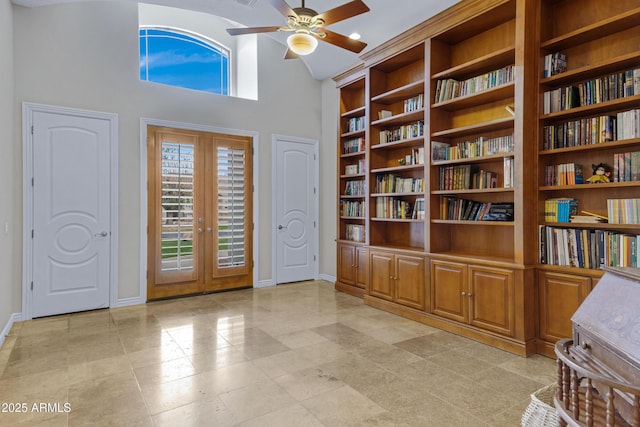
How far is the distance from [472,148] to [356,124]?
7.14ft

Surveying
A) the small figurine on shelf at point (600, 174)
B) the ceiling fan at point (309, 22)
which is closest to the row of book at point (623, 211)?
the small figurine on shelf at point (600, 174)

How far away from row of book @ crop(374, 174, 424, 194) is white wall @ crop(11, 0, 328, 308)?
2.00 m

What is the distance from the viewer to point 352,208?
5.74 metres

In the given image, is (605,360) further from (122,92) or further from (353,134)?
(122,92)

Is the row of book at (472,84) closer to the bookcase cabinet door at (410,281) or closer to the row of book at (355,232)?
the bookcase cabinet door at (410,281)

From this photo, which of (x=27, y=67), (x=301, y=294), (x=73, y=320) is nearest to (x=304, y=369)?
(x=301, y=294)

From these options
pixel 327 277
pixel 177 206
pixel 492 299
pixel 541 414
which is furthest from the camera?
pixel 327 277

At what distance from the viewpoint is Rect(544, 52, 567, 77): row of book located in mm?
3221

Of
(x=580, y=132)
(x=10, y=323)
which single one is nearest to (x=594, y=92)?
(x=580, y=132)

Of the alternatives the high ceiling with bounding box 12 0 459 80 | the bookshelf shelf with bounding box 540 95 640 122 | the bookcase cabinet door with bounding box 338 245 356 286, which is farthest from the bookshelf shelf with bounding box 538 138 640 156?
the bookcase cabinet door with bounding box 338 245 356 286

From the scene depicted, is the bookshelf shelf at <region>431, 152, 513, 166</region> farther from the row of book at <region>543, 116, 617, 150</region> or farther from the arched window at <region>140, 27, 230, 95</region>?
the arched window at <region>140, 27, 230, 95</region>

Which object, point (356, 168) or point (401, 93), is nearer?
point (401, 93)

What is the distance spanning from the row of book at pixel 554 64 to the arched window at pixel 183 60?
15.0 feet

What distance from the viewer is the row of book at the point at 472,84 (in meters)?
3.55
